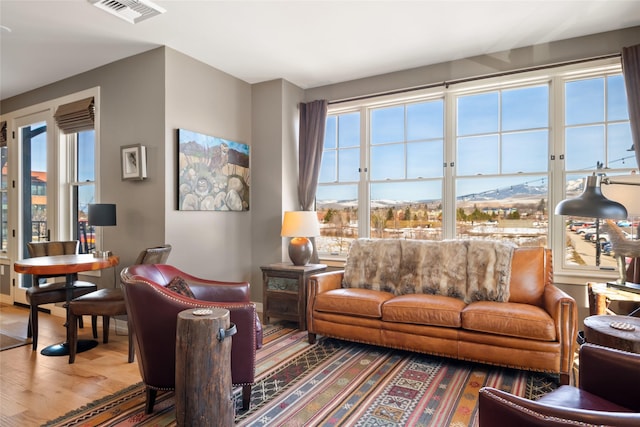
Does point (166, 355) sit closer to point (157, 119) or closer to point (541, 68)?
point (157, 119)

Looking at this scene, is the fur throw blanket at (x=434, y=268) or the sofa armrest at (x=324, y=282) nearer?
the fur throw blanket at (x=434, y=268)

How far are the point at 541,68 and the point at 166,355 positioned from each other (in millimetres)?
3923

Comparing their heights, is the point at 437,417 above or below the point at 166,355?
below

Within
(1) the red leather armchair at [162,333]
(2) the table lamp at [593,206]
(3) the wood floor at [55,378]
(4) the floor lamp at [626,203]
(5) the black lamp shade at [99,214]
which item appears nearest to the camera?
(1) the red leather armchair at [162,333]

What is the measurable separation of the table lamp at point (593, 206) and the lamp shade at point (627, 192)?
10cm

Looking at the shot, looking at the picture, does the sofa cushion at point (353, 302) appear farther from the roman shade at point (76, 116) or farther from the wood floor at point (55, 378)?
the roman shade at point (76, 116)

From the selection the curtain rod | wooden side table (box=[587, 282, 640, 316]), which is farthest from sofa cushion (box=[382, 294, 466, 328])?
the curtain rod

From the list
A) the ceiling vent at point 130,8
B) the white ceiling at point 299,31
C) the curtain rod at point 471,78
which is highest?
the white ceiling at point 299,31

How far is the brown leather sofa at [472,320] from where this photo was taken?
256 centimetres

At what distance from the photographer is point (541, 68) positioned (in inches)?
141

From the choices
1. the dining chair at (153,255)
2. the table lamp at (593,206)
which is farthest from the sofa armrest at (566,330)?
the dining chair at (153,255)

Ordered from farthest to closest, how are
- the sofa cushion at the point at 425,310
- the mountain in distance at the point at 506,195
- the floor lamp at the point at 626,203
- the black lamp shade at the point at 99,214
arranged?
1. the mountain in distance at the point at 506,195
2. the black lamp shade at the point at 99,214
3. the sofa cushion at the point at 425,310
4. the floor lamp at the point at 626,203

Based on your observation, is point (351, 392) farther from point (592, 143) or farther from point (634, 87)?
point (634, 87)

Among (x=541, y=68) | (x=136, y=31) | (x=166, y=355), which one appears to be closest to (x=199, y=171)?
(x=136, y=31)
